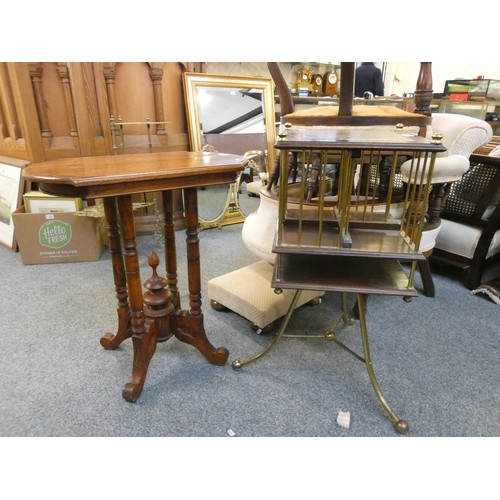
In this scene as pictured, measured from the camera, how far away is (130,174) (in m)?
0.95

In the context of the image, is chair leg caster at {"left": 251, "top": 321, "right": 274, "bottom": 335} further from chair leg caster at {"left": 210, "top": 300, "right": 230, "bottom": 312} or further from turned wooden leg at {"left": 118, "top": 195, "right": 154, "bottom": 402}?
turned wooden leg at {"left": 118, "top": 195, "right": 154, "bottom": 402}

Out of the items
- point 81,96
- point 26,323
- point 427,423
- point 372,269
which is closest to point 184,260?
point 26,323

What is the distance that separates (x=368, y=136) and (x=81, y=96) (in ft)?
6.74

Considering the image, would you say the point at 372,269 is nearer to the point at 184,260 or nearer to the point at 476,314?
the point at 476,314

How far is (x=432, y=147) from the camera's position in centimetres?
86

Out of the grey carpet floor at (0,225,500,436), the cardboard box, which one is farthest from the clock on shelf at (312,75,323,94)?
the grey carpet floor at (0,225,500,436)

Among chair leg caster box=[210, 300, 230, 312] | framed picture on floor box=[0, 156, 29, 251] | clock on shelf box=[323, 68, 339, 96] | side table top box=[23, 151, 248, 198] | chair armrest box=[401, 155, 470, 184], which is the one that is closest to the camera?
side table top box=[23, 151, 248, 198]

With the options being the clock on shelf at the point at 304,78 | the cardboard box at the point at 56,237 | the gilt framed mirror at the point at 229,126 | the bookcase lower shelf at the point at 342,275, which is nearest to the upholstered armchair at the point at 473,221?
the bookcase lower shelf at the point at 342,275

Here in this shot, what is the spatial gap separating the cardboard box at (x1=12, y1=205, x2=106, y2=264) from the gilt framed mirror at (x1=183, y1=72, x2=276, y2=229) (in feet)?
2.89

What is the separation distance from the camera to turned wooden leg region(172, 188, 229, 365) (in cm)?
126

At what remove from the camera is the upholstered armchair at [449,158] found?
5.08 feet

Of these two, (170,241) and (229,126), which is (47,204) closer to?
(170,241)

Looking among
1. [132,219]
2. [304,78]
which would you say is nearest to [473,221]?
[132,219]

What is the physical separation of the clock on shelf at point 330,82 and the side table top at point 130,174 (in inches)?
151
